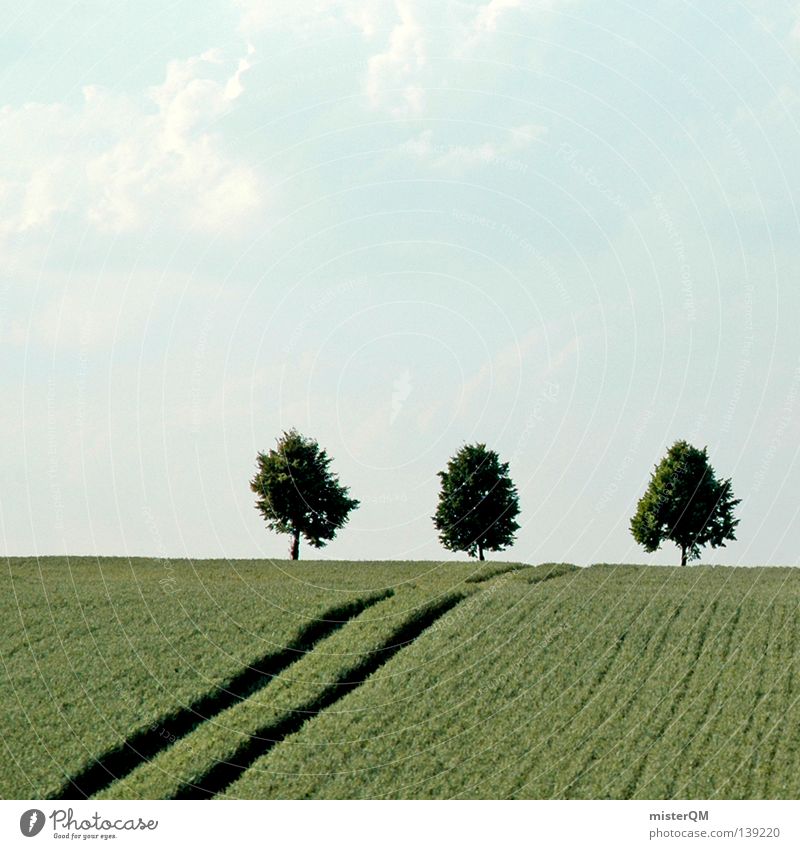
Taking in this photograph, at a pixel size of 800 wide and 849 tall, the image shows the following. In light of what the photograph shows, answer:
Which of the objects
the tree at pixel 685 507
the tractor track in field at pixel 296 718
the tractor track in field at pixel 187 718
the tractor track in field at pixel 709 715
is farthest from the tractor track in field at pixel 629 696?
the tree at pixel 685 507

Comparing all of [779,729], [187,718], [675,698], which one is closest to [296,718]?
[187,718]

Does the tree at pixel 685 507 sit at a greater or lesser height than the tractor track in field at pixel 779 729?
greater

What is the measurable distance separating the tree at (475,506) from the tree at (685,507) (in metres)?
6.82

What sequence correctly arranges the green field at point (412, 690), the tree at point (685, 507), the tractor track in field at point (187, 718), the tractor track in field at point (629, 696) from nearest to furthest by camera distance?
the tractor track in field at point (629, 696) < the green field at point (412, 690) < the tractor track in field at point (187, 718) < the tree at point (685, 507)

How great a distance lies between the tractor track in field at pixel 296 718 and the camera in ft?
90.3

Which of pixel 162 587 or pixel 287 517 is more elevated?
pixel 287 517

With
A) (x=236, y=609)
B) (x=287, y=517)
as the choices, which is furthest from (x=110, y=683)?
(x=287, y=517)

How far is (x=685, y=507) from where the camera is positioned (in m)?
57.8

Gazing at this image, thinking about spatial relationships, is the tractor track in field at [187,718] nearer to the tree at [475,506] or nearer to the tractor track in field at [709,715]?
the tractor track in field at [709,715]

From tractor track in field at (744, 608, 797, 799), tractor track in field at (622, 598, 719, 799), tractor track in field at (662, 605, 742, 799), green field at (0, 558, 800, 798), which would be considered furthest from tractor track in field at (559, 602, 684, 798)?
tractor track in field at (744, 608, 797, 799)

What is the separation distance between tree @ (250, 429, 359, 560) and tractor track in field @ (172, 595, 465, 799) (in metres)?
22.3
